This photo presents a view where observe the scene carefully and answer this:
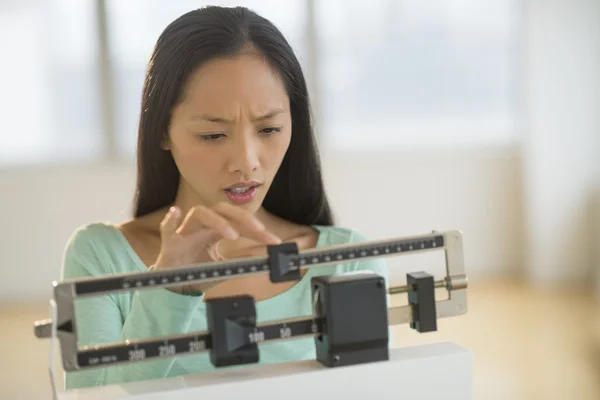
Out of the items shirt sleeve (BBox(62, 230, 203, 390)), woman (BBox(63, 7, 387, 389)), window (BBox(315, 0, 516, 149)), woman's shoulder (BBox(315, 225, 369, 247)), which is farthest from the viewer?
window (BBox(315, 0, 516, 149))

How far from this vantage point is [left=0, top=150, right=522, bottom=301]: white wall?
17.9 ft

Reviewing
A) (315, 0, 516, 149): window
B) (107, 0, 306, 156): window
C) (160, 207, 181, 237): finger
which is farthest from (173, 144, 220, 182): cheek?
(315, 0, 516, 149): window

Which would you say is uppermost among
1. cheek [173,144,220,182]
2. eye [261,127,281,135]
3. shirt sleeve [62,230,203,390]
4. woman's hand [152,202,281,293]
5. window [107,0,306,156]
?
window [107,0,306,156]

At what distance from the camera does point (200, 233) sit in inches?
46.1

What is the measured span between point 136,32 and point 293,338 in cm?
461

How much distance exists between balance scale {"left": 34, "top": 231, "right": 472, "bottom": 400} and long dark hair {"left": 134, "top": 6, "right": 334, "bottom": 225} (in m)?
0.48

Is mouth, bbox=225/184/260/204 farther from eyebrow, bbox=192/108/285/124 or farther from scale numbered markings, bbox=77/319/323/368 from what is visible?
scale numbered markings, bbox=77/319/323/368

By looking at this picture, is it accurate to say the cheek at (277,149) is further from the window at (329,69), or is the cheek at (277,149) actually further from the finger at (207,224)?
the window at (329,69)

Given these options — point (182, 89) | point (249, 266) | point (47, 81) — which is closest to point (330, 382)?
point (249, 266)

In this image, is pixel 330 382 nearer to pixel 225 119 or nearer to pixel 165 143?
pixel 225 119

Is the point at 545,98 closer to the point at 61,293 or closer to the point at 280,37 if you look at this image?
the point at 280,37

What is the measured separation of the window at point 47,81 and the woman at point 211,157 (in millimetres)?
3967

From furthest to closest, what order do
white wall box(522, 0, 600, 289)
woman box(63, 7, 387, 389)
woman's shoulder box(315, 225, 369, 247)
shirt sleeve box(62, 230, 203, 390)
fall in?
white wall box(522, 0, 600, 289) < woman's shoulder box(315, 225, 369, 247) < woman box(63, 7, 387, 389) < shirt sleeve box(62, 230, 203, 390)

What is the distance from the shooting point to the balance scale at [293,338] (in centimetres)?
104
